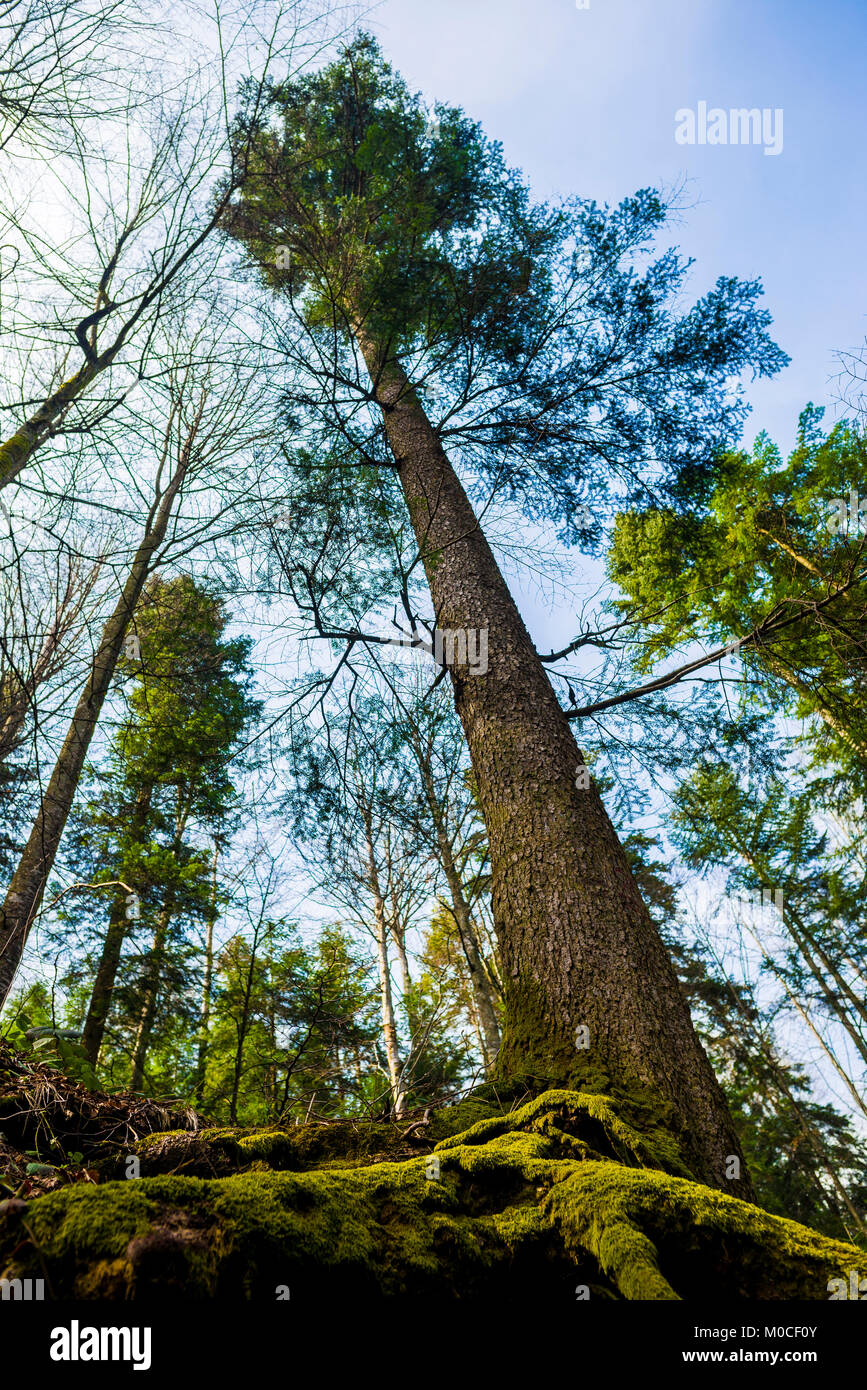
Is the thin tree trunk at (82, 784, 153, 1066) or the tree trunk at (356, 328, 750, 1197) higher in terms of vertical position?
the thin tree trunk at (82, 784, 153, 1066)

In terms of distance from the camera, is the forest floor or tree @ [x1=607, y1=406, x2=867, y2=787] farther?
tree @ [x1=607, y1=406, x2=867, y2=787]

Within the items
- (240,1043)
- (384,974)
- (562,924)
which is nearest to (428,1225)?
(562,924)

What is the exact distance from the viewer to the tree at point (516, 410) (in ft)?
8.16

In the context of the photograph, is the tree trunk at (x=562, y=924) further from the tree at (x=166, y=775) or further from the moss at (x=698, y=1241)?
the tree at (x=166, y=775)

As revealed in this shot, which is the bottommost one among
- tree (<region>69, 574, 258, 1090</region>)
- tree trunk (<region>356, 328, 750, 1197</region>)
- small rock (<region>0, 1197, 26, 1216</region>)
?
small rock (<region>0, 1197, 26, 1216</region>)

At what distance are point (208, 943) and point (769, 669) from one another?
8948 millimetres

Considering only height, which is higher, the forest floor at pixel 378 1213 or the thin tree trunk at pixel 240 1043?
the thin tree trunk at pixel 240 1043

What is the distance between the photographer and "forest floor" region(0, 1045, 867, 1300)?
1.02 meters

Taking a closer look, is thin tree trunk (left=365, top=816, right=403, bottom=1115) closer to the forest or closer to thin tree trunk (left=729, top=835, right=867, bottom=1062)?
the forest

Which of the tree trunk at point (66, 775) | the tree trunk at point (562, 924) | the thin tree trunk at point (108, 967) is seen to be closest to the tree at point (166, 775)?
the thin tree trunk at point (108, 967)

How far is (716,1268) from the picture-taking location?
1.41 metres

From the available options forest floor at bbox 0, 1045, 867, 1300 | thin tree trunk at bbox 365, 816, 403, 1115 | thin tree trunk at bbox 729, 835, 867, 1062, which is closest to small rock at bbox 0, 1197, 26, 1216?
forest floor at bbox 0, 1045, 867, 1300
